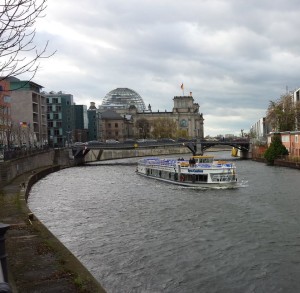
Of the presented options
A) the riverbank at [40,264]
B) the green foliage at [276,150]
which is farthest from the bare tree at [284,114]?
the riverbank at [40,264]

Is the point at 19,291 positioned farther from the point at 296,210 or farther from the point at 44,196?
the point at 44,196

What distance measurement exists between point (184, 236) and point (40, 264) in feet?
41.8

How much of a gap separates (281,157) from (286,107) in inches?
991

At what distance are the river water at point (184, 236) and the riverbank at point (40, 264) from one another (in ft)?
8.35

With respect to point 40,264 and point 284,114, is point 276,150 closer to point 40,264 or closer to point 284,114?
point 284,114

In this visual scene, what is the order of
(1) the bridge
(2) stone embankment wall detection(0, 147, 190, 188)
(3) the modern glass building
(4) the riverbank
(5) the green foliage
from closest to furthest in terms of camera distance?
(4) the riverbank → (2) stone embankment wall detection(0, 147, 190, 188) → (5) the green foliage → (1) the bridge → (3) the modern glass building

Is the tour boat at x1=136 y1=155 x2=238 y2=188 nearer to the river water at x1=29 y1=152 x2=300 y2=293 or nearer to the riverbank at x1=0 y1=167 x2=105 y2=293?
the river water at x1=29 y1=152 x2=300 y2=293

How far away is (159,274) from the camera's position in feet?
67.6

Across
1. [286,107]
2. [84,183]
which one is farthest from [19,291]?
[286,107]

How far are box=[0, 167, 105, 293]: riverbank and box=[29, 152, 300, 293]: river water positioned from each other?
100 inches

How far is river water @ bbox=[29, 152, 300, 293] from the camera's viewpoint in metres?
20.0

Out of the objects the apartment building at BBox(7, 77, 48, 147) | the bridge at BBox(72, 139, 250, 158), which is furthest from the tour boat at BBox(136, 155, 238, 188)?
the apartment building at BBox(7, 77, 48, 147)

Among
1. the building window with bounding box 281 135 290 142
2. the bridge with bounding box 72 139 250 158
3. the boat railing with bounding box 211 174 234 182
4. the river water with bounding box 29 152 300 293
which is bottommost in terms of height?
the river water with bounding box 29 152 300 293

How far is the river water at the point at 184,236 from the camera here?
20.0 m
